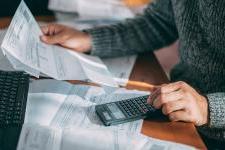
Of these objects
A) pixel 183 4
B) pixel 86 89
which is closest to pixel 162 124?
pixel 86 89

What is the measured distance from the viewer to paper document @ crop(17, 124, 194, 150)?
808mm

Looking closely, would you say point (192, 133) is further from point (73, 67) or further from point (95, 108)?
point (73, 67)

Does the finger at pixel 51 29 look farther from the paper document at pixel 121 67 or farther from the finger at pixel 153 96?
the finger at pixel 153 96

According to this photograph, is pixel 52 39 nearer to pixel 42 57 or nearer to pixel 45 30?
pixel 45 30

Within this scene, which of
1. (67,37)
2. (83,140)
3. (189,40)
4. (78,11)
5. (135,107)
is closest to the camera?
(83,140)

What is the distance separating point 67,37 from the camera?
1.21 metres

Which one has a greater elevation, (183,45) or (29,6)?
(183,45)

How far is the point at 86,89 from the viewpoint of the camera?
1.03 metres

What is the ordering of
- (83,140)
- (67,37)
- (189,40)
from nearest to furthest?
(83,140) → (189,40) → (67,37)

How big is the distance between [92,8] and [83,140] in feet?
2.48

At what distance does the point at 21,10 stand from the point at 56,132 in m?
0.33

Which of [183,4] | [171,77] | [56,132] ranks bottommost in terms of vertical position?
[171,77]

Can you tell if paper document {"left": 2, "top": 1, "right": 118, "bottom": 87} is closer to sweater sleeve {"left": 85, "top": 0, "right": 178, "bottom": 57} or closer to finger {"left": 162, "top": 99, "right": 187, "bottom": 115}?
sweater sleeve {"left": 85, "top": 0, "right": 178, "bottom": 57}

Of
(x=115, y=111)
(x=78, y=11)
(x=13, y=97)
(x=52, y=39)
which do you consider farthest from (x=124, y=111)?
(x=78, y=11)
